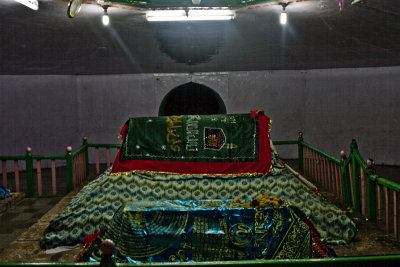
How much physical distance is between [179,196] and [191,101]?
633 cm

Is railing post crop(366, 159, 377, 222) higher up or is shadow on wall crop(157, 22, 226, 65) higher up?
shadow on wall crop(157, 22, 226, 65)

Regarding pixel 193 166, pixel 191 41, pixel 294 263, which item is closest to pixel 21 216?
pixel 193 166

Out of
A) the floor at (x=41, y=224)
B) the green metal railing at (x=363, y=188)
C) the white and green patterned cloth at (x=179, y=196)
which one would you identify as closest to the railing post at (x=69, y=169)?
the floor at (x=41, y=224)

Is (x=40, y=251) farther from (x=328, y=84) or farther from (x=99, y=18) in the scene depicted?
(x=328, y=84)

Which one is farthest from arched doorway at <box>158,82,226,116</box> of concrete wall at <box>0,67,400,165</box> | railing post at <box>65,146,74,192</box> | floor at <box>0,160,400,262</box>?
floor at <box>0,160,400,262</box>

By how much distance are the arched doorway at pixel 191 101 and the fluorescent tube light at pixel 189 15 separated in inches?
180

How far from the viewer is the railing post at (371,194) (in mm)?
4478

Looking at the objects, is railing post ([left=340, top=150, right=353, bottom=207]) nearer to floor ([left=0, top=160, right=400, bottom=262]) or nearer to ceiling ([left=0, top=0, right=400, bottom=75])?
floor ([left=0, top=160, right=400, bottom=262])

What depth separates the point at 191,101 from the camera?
11.0 m

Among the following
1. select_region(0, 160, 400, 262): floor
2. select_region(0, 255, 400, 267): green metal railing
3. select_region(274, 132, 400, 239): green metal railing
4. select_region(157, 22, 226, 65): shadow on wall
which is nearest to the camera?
select_region(0, 255, 400, 267): green metal railing

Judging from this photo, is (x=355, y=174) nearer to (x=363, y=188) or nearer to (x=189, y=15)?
(x=363, y=188)

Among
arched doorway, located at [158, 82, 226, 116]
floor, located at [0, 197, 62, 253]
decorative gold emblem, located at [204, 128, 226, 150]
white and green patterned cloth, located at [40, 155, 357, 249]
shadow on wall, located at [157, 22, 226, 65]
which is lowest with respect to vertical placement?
floor, located at [0, 197, 62, 253]

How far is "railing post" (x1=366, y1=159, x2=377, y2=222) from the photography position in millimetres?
4478

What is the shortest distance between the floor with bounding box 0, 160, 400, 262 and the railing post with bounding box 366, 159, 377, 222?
0.45 feet
